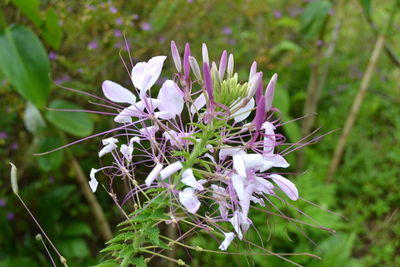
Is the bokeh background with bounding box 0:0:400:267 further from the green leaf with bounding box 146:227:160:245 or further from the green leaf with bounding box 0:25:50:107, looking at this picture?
the green leaf with bounding box 146:227:160:245

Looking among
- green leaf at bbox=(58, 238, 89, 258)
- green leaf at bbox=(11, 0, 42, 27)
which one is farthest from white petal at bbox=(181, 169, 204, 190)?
green leaf at bbox=(58, 238, 89, 258)

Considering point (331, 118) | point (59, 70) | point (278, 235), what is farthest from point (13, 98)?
point (331, 118)

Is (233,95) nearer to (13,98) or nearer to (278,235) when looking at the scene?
(13,98)

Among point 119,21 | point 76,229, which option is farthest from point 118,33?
point 76,229

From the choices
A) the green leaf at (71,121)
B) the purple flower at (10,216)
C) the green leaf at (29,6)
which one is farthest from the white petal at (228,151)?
the purple flower at (10,216)

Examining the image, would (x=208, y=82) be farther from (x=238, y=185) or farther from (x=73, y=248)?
(x=73, y=248)
